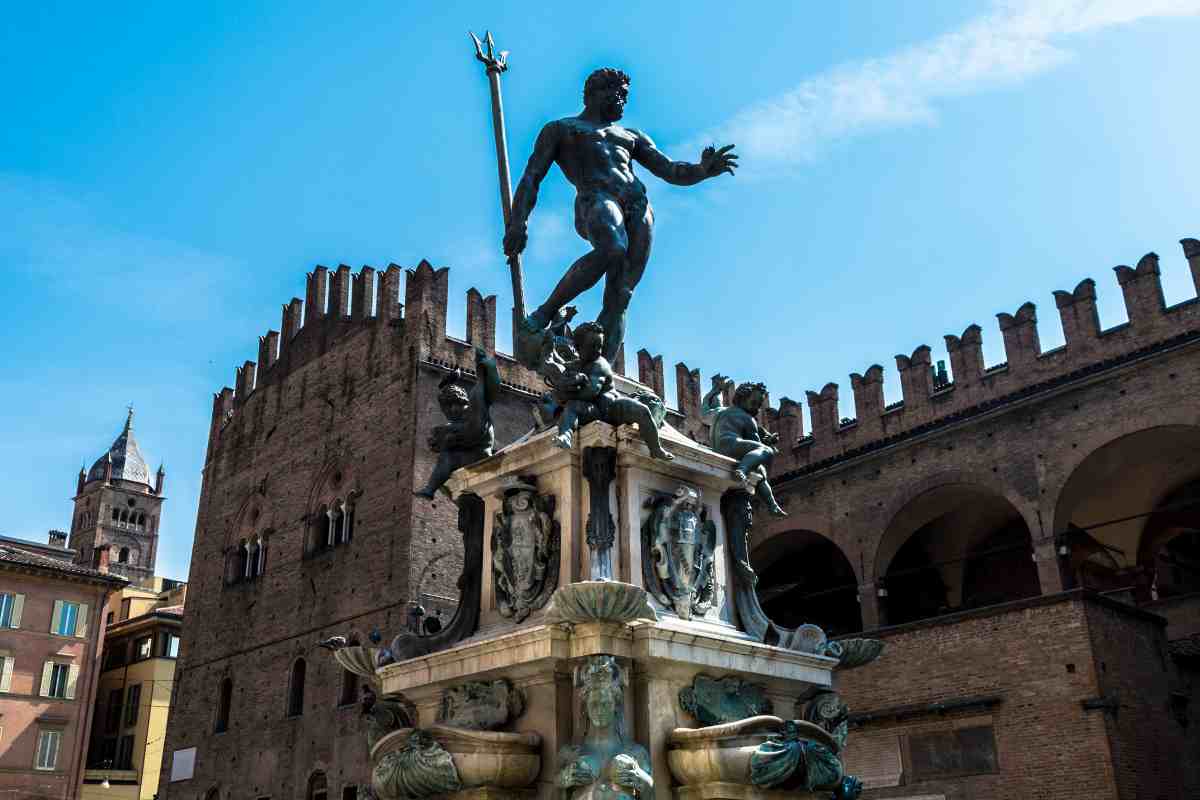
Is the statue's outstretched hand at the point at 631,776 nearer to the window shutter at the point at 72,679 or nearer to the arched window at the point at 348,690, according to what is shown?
the arched window at the point at 348,690

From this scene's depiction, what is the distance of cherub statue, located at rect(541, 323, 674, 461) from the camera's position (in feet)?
18.5

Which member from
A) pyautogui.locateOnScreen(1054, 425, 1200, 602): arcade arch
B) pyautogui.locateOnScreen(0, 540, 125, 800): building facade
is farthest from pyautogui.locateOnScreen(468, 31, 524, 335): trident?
pyautogui.locateOnScreen(0, 540, 125, 800): building facade

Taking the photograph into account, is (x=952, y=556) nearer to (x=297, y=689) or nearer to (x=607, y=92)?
(x=297, y=689)

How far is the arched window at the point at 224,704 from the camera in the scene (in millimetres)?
27844

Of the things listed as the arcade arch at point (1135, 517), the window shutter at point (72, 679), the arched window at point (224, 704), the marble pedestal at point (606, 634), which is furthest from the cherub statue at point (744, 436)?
the window shutter at point (72, 679)

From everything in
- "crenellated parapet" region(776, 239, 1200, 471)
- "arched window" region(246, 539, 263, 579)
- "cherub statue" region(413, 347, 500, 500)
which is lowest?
"cherub statue" region(413, 347, 500, 500)

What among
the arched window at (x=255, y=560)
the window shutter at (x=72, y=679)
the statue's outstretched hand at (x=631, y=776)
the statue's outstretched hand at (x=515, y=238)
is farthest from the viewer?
the window shutter at (x=72, y=679)

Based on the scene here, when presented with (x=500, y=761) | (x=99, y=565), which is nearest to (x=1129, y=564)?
(x=500, y=761)

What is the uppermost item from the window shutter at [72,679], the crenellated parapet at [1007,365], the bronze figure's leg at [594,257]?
the crenellated parapet at [1007,365]

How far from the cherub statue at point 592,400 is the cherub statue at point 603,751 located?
1.13 meters

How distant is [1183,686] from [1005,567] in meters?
5.94

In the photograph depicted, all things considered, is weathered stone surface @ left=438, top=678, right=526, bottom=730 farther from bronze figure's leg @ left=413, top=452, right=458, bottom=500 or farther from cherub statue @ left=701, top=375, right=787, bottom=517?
cherub statue @ left=701, top=375, right=787, bottom=517

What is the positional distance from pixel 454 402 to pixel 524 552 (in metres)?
1.06

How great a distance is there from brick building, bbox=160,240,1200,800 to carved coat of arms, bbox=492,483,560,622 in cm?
1374
